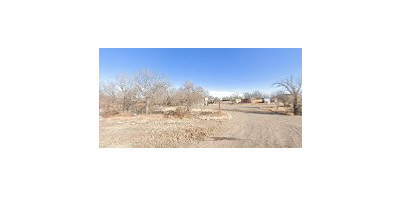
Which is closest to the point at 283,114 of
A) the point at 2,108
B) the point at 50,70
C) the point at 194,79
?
the point at 194,79

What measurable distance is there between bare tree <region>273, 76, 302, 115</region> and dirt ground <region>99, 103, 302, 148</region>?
0.19 meters

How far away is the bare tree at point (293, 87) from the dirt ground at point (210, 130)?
0.64 feet

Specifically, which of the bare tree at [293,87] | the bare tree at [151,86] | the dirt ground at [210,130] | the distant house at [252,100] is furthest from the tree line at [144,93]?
the bare tree at [293,87]

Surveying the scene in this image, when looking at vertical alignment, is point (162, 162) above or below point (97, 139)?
below

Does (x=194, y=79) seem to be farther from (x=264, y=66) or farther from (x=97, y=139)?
(x=97, y=139)

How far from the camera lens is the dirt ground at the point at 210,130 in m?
4.13

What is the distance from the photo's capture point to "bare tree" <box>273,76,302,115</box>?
4047 millimetres

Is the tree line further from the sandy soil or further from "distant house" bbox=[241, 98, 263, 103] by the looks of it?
"distant house" bbox=[241, 98, 263, 103]

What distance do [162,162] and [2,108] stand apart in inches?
95.9

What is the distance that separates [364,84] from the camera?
3779 mm

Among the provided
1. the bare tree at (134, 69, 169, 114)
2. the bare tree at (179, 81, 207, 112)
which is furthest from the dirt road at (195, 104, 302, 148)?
the bare tree at (134, 69, 169, 114)

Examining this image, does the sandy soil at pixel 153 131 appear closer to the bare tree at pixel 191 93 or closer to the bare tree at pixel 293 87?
the bare tree at pixel 191 93

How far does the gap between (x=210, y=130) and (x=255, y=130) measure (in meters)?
0.73
